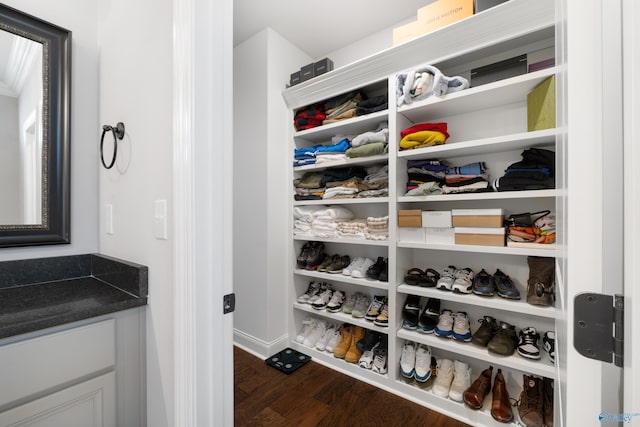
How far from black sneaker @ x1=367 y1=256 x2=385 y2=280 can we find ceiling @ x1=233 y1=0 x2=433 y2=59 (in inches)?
68.2

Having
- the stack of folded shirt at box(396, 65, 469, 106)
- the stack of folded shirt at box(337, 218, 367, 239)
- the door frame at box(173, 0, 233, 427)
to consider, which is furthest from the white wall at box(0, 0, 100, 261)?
the stack of folded shirt at box(396, 65, 469, 106)

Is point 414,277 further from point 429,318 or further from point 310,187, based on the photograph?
point 310,187

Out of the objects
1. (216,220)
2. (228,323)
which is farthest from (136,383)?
(216,220)

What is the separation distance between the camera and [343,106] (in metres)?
1.95

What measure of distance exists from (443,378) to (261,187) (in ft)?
5.64

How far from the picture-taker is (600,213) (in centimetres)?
34

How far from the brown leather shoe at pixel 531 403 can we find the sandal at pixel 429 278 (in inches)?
24.8

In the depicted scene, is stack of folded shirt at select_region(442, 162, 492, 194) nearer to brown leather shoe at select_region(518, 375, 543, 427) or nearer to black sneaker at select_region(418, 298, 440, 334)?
black sneaker at select_region(418, 298, 440, 334)

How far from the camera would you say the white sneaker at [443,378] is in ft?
4.83

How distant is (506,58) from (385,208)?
3.74 ft

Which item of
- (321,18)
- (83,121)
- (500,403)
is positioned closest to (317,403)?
(500,403)

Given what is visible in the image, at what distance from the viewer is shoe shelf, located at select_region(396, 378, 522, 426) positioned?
1345 mm

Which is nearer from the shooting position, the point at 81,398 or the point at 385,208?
the point at 81,398

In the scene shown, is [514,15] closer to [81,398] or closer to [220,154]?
[220,154]
